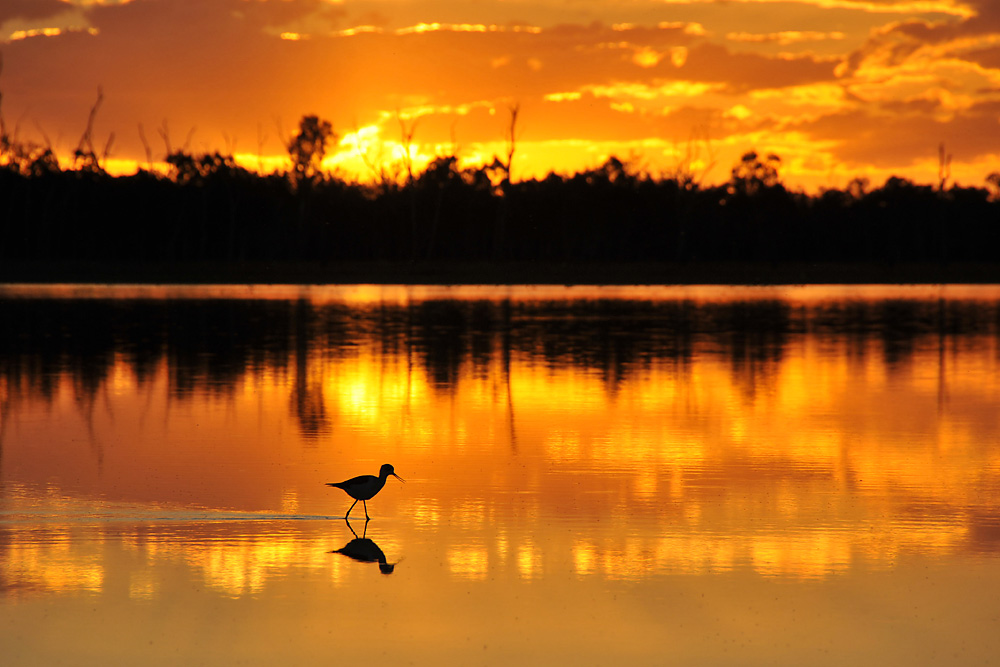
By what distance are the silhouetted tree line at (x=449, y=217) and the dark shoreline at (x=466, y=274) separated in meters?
2.85

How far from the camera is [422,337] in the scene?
29625 mm

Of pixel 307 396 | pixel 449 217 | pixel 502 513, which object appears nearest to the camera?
pixel 502 513

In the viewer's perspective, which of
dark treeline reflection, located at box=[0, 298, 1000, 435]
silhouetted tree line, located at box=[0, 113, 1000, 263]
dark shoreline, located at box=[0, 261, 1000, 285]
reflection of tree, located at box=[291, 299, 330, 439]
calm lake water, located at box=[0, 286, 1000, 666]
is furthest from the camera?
silhouetted tree line, located at box=[0, 113, 1000, 263]

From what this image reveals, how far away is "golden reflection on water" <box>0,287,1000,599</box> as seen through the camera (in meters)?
8.48

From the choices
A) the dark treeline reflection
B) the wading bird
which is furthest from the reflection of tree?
the wading bird

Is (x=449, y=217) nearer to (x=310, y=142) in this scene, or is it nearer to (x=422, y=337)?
(x=310, y=142)

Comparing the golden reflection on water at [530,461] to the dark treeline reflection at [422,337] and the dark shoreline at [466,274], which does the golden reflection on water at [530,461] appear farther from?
the dark shoreline at [466,274]

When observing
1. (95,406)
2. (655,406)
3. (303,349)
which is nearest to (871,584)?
(655,406)

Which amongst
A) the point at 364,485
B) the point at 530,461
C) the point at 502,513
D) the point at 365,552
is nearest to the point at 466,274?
the point at 530,461

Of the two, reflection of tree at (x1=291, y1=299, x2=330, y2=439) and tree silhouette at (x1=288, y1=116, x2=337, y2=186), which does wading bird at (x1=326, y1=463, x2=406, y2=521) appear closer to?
reflection of tree at (x1=291, y1=299, x2=330, y2=439)

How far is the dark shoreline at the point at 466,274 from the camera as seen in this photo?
268ft

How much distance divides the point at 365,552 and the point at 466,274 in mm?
79176

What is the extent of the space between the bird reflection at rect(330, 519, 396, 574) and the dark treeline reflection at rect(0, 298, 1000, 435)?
222 inches

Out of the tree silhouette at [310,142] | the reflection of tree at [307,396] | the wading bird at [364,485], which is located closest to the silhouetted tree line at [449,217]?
the tree silhouette at [310,142]
